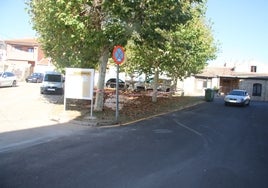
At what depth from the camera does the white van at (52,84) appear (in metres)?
28.9

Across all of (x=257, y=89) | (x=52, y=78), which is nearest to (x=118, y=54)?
(x=52, y=78)

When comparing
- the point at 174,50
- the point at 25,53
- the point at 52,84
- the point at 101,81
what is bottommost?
the point at 52,84

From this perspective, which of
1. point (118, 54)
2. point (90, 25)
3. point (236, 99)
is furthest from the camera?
point (236, 99)

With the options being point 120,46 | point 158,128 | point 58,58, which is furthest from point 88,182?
point 58,58

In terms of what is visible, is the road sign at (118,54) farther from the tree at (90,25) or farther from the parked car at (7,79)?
the parked car at (7,79)

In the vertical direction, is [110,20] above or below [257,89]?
above

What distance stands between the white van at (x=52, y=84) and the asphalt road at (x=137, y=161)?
1665cm

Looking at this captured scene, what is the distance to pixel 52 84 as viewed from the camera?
29.0 metres

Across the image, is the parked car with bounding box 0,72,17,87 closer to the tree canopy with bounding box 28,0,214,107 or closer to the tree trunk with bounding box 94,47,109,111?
the tree canopy with bounding box 28,0,214,107

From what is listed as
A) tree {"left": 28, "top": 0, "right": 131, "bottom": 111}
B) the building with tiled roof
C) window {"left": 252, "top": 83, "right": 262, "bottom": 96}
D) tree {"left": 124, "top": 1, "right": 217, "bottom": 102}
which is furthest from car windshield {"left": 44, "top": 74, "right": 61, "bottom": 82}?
the building with tiled roof

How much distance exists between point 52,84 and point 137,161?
70.8 ft

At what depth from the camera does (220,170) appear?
27.2 feet

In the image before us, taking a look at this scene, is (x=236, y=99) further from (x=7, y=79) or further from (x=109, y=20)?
(x=7, y=79)

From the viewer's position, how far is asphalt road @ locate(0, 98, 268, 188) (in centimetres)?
702
